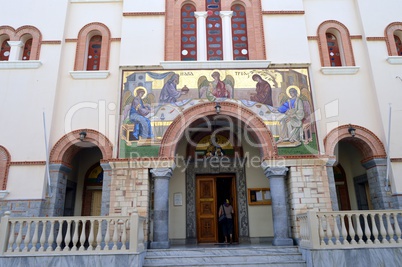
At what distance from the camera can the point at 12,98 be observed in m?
10.2

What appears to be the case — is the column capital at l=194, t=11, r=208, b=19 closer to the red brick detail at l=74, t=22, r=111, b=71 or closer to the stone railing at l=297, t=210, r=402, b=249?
the red brick detail at l=74, t=22, r=111, b=71

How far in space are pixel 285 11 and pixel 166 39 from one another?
422 centimetres

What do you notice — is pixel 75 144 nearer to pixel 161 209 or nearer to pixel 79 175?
pixel 79 175

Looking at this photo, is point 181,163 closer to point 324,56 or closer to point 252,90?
point 252,90

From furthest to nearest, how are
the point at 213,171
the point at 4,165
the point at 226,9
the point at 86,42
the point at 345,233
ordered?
1. the point at 213,171
2. the point at 226,9
3. the point at 86,42
4. the point at 4,165
5. the point at 345,233

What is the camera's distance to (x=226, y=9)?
Result: 37.1 ft

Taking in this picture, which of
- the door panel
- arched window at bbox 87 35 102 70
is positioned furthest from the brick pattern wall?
arched window at bbox 87 35 102 70

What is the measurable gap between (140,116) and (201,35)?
3517 mm

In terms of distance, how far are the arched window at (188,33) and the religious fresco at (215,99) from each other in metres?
0.86

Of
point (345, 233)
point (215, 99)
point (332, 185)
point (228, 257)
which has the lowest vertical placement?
point (228, 257)

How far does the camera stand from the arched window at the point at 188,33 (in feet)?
35.9

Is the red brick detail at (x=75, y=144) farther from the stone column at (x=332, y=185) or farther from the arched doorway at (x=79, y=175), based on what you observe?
the stone column at (x=332, y=185)

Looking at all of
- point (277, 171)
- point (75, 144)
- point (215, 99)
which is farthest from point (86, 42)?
point (277, 171)

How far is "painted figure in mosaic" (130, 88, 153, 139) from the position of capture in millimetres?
9773
